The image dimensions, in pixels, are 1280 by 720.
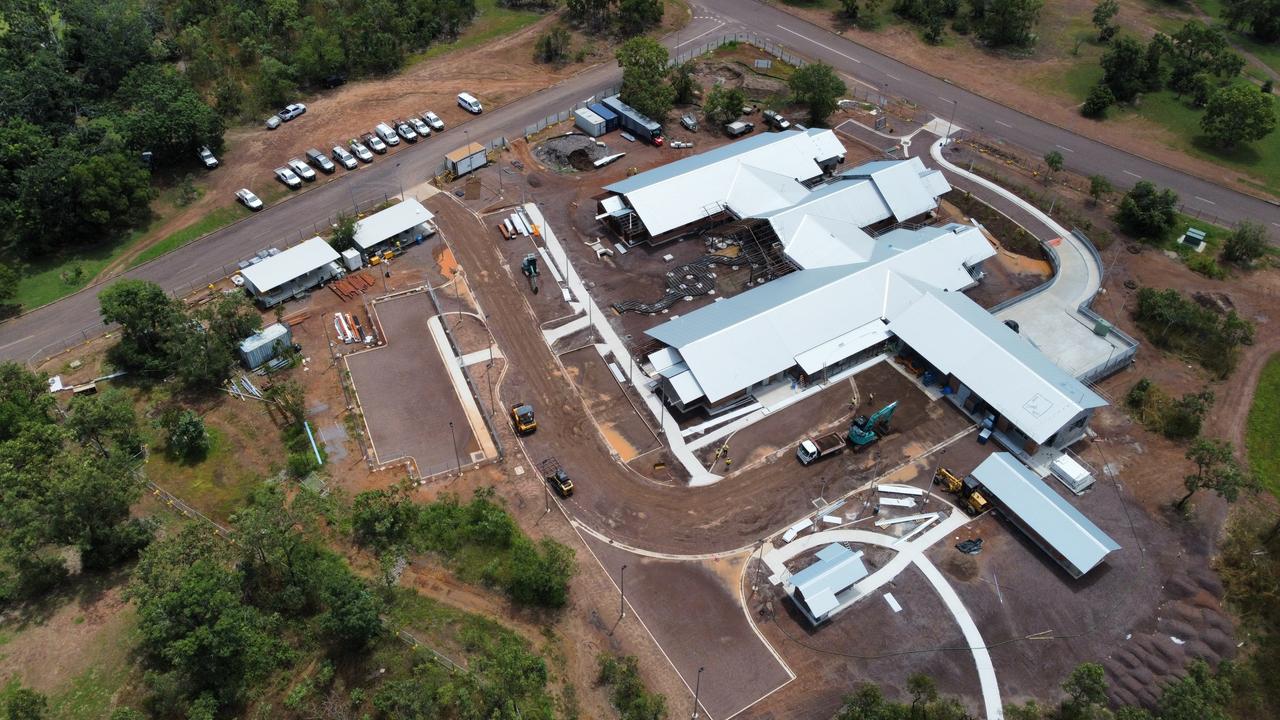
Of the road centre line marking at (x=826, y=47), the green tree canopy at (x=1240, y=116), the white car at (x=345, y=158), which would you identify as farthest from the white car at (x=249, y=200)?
the green tree canopy at (x=1240, y=116)

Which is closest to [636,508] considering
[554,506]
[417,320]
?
[554,506]

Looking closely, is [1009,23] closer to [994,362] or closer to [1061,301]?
[1061,301]

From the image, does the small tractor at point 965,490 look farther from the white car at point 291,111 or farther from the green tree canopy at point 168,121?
the white car at point 291,111

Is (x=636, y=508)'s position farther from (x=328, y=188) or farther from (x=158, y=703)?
(x=328, y=188)

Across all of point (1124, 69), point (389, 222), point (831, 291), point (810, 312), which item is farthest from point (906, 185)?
point (389, 222)

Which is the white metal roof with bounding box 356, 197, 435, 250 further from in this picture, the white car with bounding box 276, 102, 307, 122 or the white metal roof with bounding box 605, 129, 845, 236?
the white car with bounding box 276, 102, 307, 122
